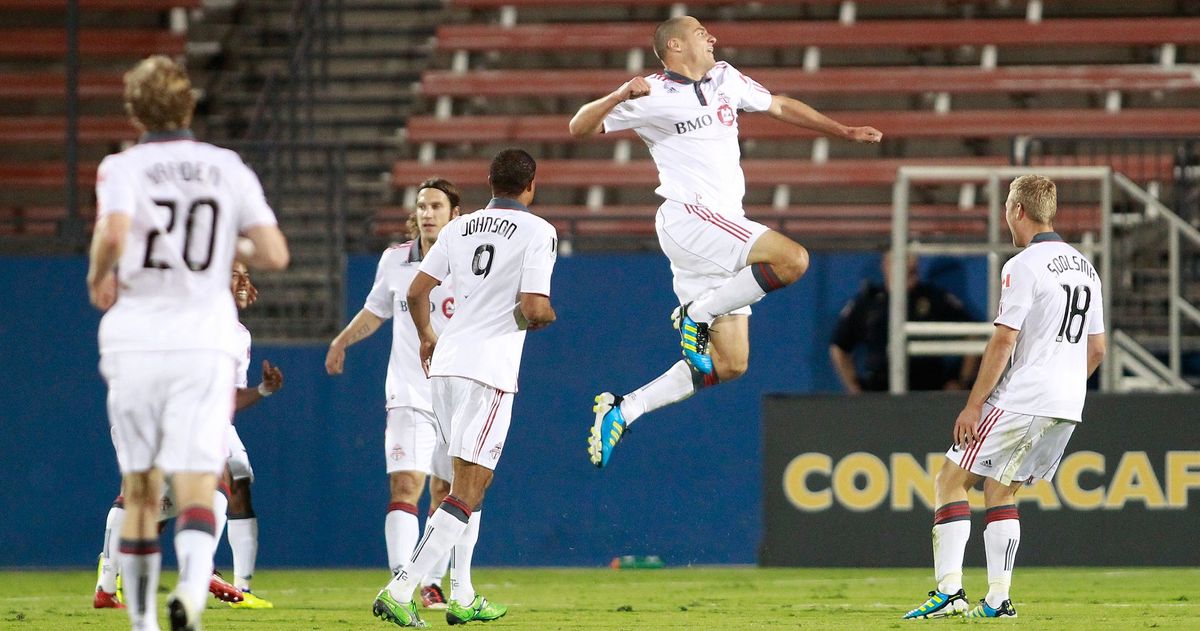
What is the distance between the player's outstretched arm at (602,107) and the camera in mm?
7668

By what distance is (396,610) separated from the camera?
6.98 meters

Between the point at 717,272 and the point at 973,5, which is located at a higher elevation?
the point at 973,5

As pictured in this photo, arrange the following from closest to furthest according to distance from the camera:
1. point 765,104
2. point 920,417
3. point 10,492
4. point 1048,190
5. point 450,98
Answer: point 1048,190, point 765,104, point 920,417, point 10,492, point 450,98

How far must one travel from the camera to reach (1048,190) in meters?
7.21

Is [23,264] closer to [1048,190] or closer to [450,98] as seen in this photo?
[450,98]

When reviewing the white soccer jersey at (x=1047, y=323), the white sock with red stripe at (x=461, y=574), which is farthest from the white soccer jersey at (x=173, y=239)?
the white soccer jersey at (x=1047, y=323)

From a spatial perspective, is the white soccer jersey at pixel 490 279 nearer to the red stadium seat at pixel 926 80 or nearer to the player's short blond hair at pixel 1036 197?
the player's short blond hair at pixel 1036 197

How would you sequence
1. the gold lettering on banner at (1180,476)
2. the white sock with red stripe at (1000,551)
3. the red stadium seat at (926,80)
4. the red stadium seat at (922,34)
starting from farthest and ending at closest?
1. the red stadium seat at (922,34)
2. the red stadium seat at (926,80)
3. the gold lettering on banner at (1180,476)
4. the white sock with red stripe at (1000,551)

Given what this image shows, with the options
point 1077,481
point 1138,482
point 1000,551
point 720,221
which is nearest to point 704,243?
point 720,221

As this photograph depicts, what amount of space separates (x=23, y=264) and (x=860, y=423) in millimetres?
6212

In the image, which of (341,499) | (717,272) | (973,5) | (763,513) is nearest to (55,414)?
(341,499)

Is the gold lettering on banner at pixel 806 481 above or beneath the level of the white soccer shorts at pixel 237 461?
beneath

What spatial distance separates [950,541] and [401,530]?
9.86 ft

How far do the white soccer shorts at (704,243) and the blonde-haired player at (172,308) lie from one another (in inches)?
138
